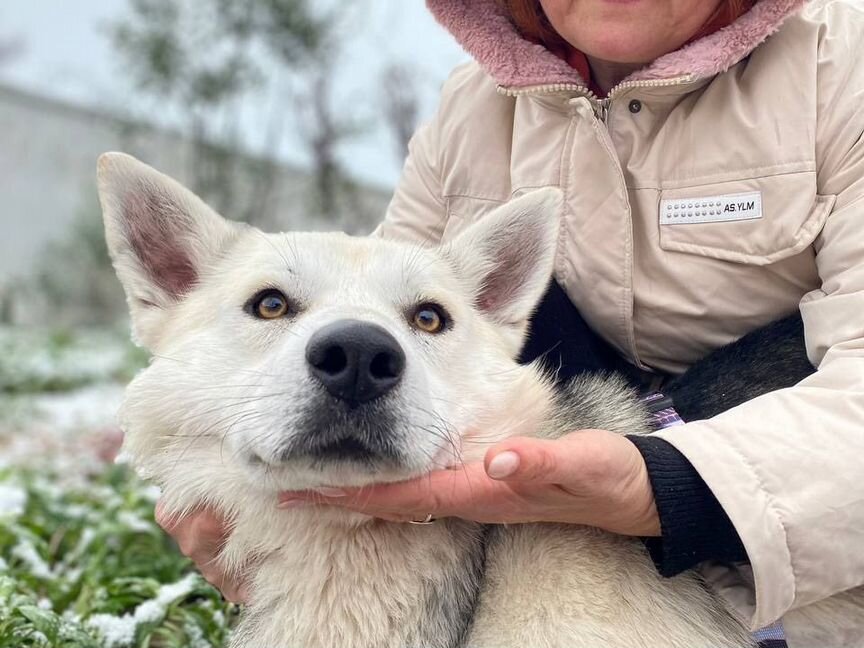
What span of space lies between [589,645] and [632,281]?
1.01 m

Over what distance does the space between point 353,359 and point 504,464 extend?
346mm

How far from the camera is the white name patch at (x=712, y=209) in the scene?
6.93 feet

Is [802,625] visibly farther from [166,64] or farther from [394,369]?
[166,64]

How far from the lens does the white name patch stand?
211 centimetres

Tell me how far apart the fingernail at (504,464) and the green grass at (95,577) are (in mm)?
1426

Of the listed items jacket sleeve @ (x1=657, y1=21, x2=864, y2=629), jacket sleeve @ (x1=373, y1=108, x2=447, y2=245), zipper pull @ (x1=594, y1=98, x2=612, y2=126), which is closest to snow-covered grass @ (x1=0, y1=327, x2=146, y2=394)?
jacket sleeve @ (x1=373, y1=108, x2=447, y2=245)

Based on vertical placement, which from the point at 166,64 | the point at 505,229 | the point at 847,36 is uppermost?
the point at 847,36

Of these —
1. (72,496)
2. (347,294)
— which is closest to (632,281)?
(347,294)

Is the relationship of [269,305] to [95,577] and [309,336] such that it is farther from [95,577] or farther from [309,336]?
[95,577]

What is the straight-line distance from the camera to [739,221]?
2131 millimetres

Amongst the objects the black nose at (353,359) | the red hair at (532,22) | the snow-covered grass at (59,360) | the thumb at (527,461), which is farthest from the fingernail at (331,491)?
the snow-covered grass at (59,360)

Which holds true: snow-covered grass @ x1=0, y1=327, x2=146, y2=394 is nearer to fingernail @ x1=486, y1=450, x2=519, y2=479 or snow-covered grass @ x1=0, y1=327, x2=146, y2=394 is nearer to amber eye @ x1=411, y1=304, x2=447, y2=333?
amber eye @ x1=411, y1=304, x2=447, y2=333

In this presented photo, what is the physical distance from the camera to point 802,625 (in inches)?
74.0

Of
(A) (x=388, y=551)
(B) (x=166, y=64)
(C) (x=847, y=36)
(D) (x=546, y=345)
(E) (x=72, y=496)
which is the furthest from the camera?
(B) (x=166, y=64)
